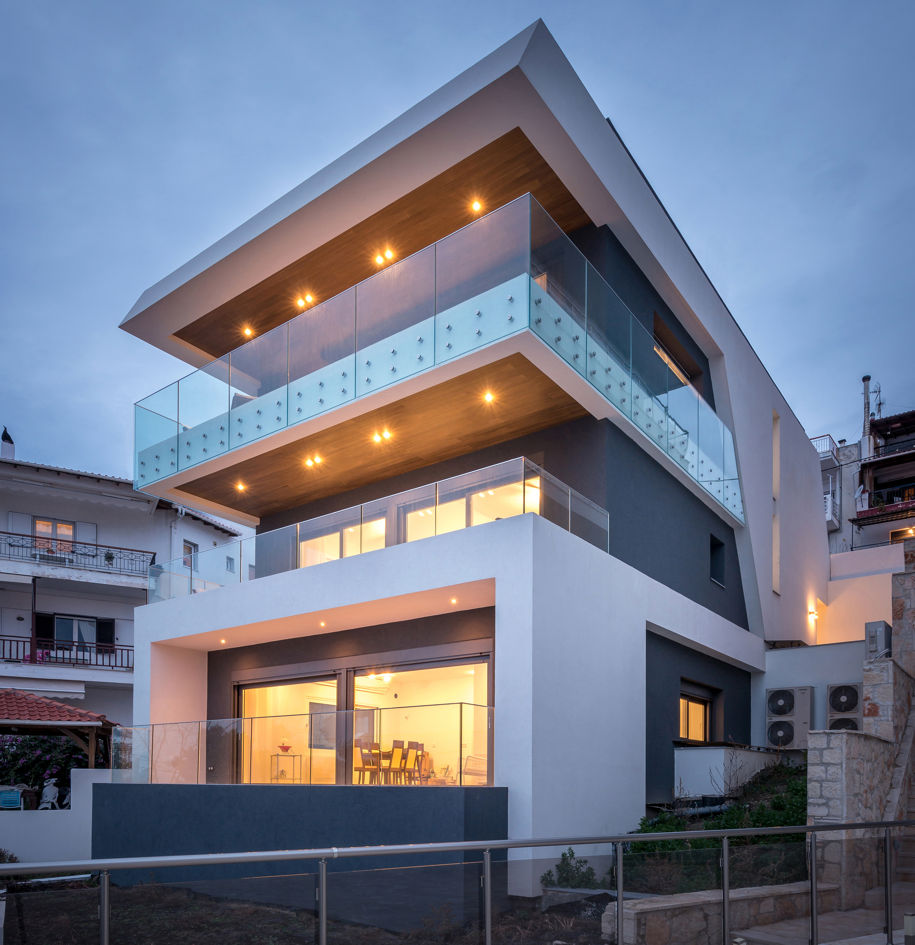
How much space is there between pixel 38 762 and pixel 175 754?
10.3 m

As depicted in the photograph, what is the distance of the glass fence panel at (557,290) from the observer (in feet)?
36.6

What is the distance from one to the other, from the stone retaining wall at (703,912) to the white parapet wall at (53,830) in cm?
1332

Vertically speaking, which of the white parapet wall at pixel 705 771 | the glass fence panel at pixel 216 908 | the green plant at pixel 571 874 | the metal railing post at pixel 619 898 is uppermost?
the glass fence panel at pixel 216 908

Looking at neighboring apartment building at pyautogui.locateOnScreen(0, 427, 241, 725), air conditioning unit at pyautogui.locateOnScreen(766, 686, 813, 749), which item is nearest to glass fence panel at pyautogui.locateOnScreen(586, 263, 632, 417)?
air conditioning unit at pyautogui.locateOnScreen(766, 686, 813, 749)

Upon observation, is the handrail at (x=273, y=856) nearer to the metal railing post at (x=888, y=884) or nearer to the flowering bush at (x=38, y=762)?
the metal railing post at (x=888, y=884)

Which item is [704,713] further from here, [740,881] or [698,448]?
[740,881]

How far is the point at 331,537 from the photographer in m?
13.2

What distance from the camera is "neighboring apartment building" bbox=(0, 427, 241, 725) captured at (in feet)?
90.9

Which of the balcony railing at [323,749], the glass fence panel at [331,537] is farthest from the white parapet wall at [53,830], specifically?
the glass fence panel at [331,537]

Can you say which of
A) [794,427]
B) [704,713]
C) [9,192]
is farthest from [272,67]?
[704,713]

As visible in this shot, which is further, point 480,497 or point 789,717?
point 789,717

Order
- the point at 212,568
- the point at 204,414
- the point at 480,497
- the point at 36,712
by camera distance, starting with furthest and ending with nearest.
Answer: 1. the point at 36,712
2. the point at 204,414
3. the point at 212,568
4. the point at 480,497

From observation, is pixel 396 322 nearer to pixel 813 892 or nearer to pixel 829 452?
pixel 813 892

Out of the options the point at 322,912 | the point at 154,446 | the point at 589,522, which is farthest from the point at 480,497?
the point at 154,446
